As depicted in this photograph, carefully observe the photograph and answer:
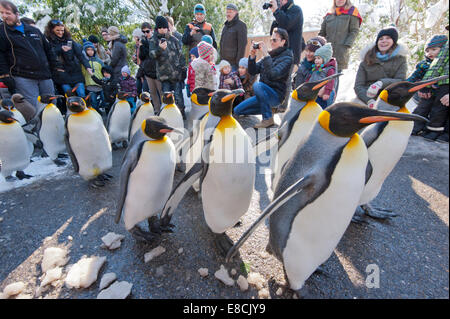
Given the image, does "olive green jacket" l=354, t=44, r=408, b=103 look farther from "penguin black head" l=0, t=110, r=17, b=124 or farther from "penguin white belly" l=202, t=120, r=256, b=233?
"penguin black head" l=0, t=110, r=17, b=124

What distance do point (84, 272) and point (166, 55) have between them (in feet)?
9.36

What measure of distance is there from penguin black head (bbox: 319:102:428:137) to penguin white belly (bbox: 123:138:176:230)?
84 centimetres

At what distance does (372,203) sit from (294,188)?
4.13 feet

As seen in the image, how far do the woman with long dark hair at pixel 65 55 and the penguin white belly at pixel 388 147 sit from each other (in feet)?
Result: 12.0

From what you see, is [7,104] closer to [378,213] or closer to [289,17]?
[289,17]

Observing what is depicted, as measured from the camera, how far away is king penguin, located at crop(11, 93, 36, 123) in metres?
2.65

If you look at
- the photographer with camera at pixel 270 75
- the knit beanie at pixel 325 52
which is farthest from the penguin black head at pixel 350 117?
the photographer with camera at pixel 270 75

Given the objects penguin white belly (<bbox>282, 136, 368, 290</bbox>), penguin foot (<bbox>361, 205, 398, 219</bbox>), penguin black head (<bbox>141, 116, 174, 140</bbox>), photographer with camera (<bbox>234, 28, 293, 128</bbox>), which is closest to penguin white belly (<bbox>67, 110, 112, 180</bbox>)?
penguin black head (<bbox>141, 116, 174, 140</bbox>)

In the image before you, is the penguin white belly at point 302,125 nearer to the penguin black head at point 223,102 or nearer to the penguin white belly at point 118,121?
the penguin black head at point 223,102

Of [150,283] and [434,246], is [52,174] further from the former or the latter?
[434,246]

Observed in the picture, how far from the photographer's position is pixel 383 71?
7.75 feet

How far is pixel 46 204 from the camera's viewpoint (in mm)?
1905

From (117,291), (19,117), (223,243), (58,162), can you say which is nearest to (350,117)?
(223,243)
